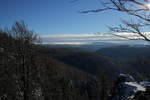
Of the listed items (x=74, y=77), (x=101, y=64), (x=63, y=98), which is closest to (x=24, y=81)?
(x=63, y=98)

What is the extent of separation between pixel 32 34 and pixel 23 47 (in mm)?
1314

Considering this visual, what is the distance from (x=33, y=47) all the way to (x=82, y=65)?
127 metres

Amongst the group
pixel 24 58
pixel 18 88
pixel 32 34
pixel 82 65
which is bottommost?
pixel 82 65

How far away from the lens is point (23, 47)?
1911 cm

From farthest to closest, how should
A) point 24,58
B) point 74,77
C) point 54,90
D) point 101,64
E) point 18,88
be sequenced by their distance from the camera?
point 101,64
point 74,77
point 54,90
point 18,88
point 24,58

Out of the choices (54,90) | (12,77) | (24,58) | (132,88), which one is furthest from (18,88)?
(54,90)

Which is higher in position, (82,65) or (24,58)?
(24,58)

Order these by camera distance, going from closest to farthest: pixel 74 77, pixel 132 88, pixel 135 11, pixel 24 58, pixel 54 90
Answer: pixel 135 11 < pixel 132 88 < pixel 24 58 < pixel 54 90 < pixel 74 77

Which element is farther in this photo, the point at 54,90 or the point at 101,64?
the point at 101,64

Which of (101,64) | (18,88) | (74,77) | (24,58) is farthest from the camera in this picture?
(101,64)

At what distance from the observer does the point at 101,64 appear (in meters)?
138

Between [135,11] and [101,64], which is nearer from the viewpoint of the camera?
[135,11]

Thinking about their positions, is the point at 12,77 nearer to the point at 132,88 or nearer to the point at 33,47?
the point at 33,47

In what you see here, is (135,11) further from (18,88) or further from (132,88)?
(18,88)
